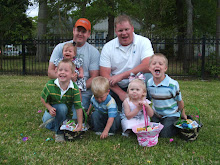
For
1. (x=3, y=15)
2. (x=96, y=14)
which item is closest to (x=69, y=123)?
(x=96, y=14)

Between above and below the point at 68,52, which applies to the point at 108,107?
below

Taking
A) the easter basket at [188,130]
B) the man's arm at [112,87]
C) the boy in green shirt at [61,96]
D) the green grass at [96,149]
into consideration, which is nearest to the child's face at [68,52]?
the boy in green shirt at [61,96]

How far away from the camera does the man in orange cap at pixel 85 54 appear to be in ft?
12.6

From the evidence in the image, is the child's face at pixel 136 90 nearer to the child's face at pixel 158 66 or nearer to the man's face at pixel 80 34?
the child's face at pixel 158 66

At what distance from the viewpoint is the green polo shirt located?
3.20 metres

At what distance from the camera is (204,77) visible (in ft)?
34.6

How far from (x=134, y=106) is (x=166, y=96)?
474mm

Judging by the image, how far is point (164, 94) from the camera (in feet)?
11.0

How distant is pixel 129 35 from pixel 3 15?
44.9ft

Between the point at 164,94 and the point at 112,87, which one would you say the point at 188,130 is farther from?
the point at 112,87

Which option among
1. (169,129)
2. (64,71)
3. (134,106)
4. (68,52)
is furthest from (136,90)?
(68,52)

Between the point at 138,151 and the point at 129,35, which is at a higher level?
the point at 129,35

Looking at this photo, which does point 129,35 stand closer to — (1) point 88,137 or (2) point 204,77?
(1) point 88,137

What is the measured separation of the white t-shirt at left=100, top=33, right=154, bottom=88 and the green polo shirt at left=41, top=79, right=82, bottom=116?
3.06 ft
